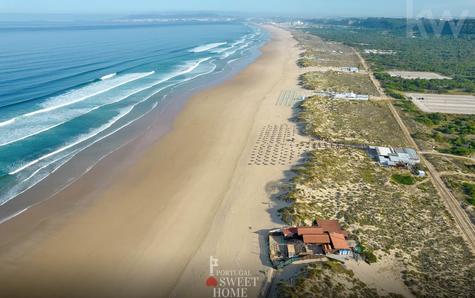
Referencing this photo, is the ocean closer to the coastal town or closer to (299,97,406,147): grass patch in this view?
the coastal town

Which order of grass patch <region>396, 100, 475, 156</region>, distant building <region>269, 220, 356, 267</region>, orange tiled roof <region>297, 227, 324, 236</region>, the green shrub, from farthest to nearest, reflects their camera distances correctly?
1. grass patch <region>396, 100, 475, 156</region>
2. the green shrub
3. orange tiled roof <region>297, 227, 324, 236</region>
4. distant building <region>269, 220, 356, 267</region>

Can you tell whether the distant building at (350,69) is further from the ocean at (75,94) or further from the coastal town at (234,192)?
the ocean at (75,94)

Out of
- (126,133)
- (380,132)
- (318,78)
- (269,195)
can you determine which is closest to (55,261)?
(269,195)

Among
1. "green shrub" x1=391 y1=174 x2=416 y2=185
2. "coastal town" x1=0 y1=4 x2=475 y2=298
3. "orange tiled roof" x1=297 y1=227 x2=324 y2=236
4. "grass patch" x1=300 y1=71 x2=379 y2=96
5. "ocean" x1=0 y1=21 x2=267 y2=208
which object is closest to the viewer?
"coastal town" x1=0 y1=4 x2=475 y2=298

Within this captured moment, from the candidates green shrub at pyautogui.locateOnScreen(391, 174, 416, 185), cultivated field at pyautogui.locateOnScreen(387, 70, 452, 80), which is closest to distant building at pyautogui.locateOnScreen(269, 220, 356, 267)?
green shrub at pyautogui.locateOnScreen(391, 174, 416, 185)

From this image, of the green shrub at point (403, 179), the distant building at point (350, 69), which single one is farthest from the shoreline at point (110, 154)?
the distant building at point (350, 69)

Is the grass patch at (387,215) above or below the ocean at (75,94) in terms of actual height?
below

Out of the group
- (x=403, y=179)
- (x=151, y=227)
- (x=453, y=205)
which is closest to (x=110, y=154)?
(x=151, y=227)
